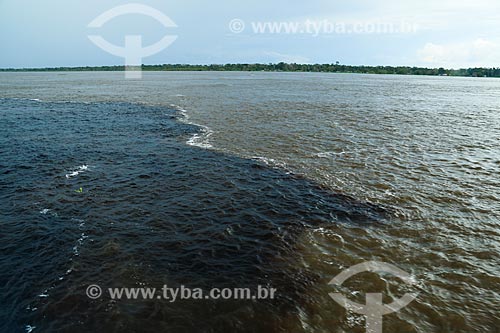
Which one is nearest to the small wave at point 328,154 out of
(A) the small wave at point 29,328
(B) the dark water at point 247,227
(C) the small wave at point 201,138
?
(B) the dark water at point 247,227

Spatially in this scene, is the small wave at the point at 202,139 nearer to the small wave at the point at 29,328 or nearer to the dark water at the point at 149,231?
the dark water at the point at 149,231

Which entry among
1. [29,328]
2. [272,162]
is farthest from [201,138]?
[29,328]

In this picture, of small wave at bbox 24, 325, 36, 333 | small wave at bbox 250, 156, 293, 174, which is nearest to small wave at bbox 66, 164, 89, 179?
small wave at bbox 250, 156, 293, 174

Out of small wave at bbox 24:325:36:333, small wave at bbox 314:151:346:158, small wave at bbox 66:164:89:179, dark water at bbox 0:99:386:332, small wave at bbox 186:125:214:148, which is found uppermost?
small wave at bbox 186:125:214:148

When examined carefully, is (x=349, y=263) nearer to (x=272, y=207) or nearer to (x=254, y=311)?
(x=254, y=311)

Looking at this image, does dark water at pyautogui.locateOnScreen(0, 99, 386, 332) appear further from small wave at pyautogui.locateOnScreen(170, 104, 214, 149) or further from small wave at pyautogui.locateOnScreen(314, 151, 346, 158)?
small wave at pyautogui.locateOnScreen(314, 151, 346, 158)

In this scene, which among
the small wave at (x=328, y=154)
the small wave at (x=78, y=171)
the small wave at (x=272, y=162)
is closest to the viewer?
the small wave at (x=78, y=171)

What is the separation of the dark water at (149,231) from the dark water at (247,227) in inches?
2.6

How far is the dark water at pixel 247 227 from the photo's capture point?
32.8ft

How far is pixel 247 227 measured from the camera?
15047 millimetres

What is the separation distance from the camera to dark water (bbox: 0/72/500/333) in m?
9.99

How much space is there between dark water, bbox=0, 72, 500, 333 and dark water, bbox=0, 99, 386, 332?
65 mm

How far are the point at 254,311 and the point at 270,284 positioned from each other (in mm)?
1433

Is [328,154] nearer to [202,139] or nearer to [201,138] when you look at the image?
[202,139]
